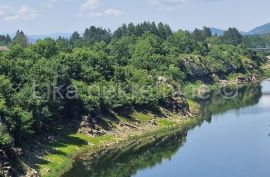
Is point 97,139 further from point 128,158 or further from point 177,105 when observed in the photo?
point 177,105

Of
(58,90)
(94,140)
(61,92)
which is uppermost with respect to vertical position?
(58,90)

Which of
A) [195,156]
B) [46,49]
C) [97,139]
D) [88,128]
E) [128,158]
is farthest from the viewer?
[46,49]

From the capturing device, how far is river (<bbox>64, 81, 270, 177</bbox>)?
104688mm

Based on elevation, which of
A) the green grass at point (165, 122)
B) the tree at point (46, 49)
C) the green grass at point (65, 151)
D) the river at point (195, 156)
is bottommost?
the river at point (195, 156)

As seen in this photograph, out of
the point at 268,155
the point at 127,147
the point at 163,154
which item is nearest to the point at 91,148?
the point at 127,147

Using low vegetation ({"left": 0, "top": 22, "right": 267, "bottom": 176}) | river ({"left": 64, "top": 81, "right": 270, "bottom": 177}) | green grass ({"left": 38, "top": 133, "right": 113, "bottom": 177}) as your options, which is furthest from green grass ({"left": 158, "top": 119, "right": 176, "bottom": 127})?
green grass ({"left": 38, "top": 133, "right": 113, "bottom": 177})

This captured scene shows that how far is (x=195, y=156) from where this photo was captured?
11825cm

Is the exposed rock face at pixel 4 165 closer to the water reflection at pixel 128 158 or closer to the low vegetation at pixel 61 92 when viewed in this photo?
the low vegetation at pixel 61 92

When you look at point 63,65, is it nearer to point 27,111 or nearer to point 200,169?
point 27,111

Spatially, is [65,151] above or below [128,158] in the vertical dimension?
above

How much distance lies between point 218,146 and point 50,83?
45.7 metres

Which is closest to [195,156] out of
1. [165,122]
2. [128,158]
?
[128,158]

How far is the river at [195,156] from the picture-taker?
343 ft

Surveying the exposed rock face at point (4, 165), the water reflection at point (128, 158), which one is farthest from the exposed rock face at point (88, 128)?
the exposed rock face at point (4, 165)
